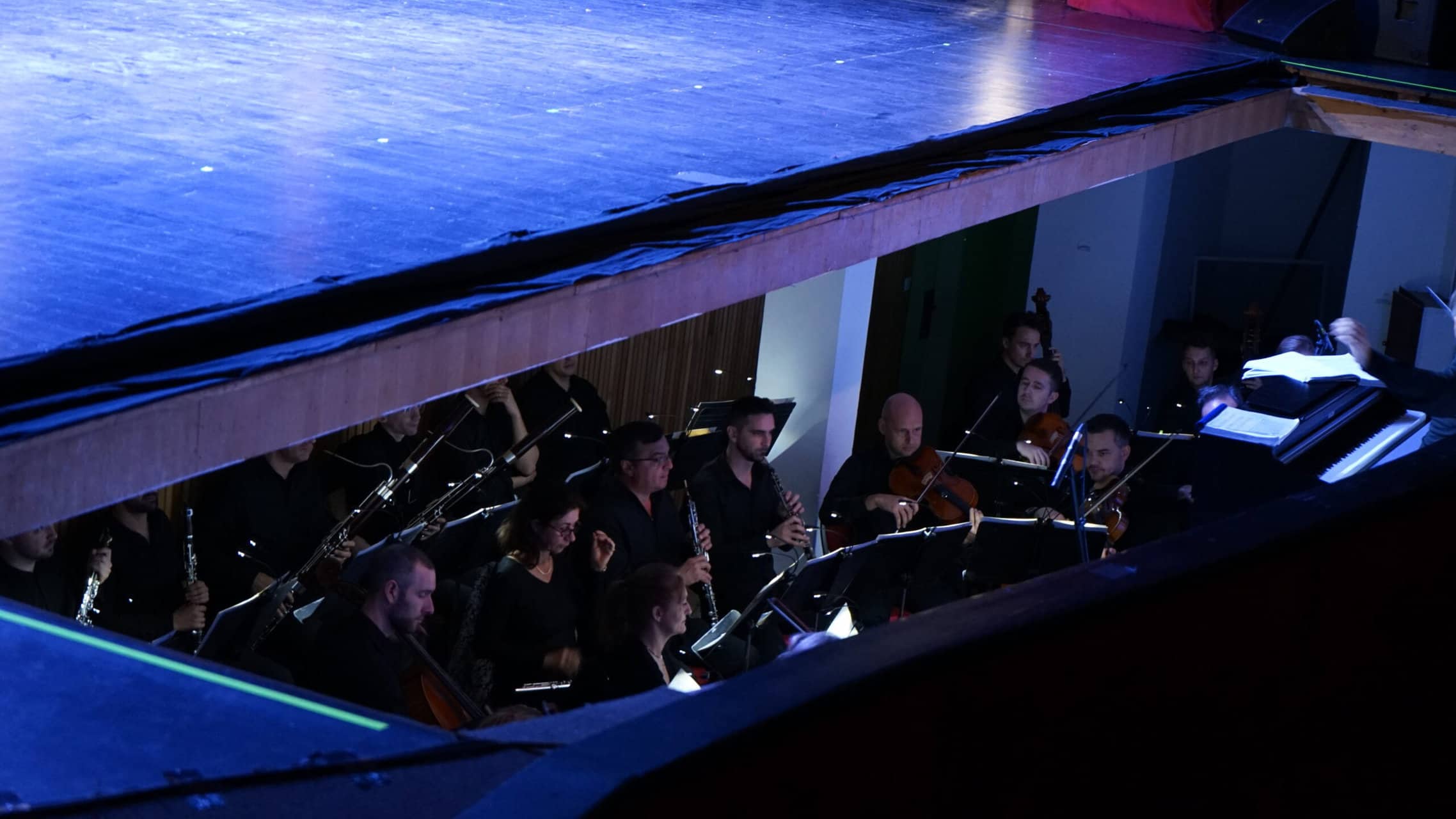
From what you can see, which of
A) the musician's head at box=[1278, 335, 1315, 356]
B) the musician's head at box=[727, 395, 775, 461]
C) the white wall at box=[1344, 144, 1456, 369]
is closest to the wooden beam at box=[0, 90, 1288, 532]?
the musician's head at box=[727, 395, 775, 461]

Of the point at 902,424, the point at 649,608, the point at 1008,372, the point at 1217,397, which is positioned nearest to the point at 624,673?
the point at 649,608

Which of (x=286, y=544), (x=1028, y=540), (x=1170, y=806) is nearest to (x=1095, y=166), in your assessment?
(x=1028, y=540)

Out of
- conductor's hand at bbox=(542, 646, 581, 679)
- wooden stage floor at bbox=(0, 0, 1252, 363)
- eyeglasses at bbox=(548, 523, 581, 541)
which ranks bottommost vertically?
conductor's hand at bbox=(542, 646, 581, 679)

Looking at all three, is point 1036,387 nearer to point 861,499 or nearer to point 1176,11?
point 861,499

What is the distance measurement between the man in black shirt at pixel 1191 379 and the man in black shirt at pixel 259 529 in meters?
3.91

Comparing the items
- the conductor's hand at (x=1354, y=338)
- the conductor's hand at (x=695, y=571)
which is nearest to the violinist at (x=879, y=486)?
the conductor's hand at (x=695, y=571)

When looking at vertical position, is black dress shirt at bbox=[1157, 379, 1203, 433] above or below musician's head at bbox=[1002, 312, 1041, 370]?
below

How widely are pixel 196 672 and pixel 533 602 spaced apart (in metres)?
3.20

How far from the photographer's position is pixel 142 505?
13.8ft

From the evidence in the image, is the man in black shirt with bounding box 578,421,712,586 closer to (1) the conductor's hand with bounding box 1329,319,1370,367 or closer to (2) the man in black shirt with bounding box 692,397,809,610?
(2) the man in black shirt with bounding box 692,397,809,610

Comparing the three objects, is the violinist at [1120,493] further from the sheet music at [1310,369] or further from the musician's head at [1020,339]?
the musician's head at [1020,339]

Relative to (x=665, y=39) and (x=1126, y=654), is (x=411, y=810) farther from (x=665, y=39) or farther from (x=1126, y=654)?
(x=665, y=39)

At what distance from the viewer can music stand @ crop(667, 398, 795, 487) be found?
5629 millimetres

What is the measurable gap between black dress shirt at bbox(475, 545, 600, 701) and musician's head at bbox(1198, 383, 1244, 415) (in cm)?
270
